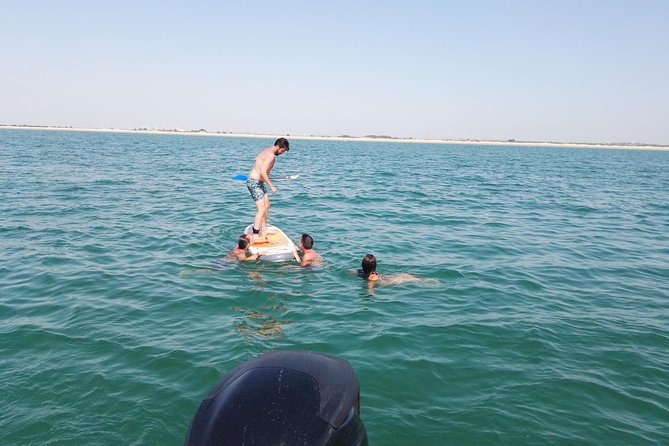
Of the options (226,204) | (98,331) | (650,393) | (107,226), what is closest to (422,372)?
(650,393)

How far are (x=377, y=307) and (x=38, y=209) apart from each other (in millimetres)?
13911

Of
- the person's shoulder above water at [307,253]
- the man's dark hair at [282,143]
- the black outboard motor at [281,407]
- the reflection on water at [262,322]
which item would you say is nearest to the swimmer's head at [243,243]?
the person's shoulder above water at [307,253]

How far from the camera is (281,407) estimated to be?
2.54 m

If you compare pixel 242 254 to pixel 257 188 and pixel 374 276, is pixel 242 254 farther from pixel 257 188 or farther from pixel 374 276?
pixel 374 276

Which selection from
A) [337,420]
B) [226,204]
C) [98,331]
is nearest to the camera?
[337,420]

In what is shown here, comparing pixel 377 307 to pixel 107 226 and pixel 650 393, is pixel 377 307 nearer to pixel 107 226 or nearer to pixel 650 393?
pixel 650 393

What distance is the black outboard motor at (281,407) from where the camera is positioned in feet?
8.01

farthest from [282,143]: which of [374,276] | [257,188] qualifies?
[374,276]

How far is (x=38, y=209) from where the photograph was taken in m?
16.1

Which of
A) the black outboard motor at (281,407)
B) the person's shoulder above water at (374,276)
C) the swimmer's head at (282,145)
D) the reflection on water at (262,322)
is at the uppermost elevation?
the swimmer's head at (282,145)

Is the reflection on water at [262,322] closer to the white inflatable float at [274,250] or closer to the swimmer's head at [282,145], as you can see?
the white inflatable float at [274,250]

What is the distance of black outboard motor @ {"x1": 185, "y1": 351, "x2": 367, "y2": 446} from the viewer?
8.01 feet

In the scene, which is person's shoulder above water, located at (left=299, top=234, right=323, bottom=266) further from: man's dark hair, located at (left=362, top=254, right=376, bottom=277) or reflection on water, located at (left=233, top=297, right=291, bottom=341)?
reflection on water, located at (left=233, top=297, right=291, bottom=341)

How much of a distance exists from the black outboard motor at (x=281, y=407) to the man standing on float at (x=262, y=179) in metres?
7.90
